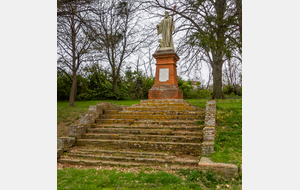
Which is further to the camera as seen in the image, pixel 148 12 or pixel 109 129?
pixel 148 12

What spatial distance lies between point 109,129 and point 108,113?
163 cm

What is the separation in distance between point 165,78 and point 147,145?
584 centimetres

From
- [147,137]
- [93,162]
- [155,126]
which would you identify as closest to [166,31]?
[155,126]

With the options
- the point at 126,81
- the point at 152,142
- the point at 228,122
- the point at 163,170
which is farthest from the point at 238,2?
the point at 126,81

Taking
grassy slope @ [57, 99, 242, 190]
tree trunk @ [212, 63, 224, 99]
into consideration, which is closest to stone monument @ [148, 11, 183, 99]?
tree trunk @ [212, 63, 224, 99]

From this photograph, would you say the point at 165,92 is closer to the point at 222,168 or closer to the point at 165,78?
the point at 165,78

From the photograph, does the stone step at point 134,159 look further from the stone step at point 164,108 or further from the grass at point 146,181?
the stone step at point 164,108

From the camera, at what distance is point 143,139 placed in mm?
6984

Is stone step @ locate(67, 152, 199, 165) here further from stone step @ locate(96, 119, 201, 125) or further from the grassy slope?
stone step @ locate(96, 119, 201, 125)

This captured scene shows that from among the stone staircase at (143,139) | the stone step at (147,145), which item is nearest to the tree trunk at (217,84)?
the stone staircase at (143,139)

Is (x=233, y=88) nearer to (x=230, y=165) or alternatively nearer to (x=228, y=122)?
(x=228, y=122)

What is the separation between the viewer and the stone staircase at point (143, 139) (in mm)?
5930

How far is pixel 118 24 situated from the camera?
808 inches

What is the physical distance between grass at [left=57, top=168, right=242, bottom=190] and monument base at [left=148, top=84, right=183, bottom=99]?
21.3 feet
